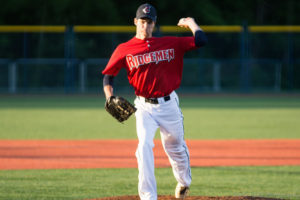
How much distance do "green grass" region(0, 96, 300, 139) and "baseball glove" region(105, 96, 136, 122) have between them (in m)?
7.14

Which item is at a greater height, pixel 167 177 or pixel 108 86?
pixel 108 86

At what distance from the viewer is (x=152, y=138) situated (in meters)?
5.33

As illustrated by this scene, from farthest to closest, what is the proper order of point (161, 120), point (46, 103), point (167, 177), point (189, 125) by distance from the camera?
1. point (46, 103)
2. point (189, 125)
3. point (167, 177)
4. point (161, 120)

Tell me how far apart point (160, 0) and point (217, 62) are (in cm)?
785

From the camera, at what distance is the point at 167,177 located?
25.8 ft

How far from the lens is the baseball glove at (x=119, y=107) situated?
545 centimetres

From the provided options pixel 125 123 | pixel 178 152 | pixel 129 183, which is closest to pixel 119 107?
pixel 178 152

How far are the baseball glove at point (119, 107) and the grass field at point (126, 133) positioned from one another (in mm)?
1324

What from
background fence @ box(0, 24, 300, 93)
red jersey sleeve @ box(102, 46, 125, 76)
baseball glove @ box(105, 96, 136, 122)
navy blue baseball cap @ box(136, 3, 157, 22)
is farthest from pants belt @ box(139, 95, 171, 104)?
background fence @ box(0, 24, 300, 93)

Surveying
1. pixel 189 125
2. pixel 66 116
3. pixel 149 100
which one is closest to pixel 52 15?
Result: pixel 66 116

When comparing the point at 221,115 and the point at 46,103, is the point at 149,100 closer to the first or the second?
the point at 221,115

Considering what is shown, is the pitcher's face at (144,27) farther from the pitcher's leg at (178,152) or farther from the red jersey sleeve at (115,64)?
the pitcher's leg at (178,152)

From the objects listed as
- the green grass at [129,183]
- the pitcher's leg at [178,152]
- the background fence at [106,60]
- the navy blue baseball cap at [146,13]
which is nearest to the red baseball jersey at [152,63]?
the navy blue baseball cap at [146,13]

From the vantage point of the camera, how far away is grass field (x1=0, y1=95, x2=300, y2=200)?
6855mm
